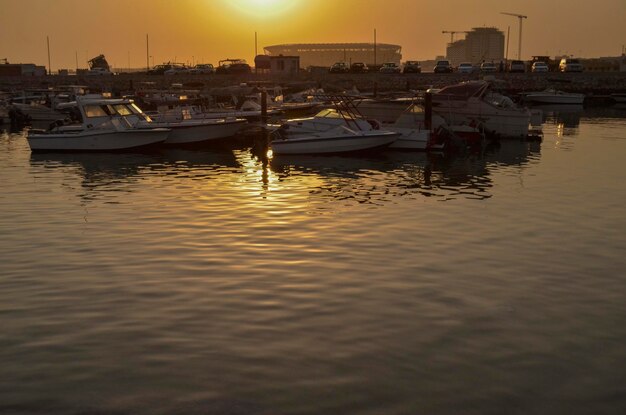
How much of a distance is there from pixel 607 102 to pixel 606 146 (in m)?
44.8

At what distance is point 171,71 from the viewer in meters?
101

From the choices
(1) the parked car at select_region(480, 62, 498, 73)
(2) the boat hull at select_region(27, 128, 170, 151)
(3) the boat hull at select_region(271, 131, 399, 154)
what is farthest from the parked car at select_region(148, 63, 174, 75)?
(3) the boat hull at select_region(271, 131, 399, 154)

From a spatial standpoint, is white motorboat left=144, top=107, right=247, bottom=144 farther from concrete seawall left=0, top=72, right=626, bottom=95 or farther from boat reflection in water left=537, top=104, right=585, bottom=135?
concrete seawall left=0, top=72, right=626, bottom=95

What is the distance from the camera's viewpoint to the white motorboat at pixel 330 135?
33.6 m

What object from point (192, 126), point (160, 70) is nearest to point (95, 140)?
point (192, 126)

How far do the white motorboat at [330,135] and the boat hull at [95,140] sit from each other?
6496mm

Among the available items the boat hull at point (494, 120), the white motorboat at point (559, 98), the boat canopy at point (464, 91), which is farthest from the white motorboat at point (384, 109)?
the white motorboat at point (559, 98)

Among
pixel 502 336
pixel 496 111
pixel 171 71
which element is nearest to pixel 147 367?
pixel 502 336

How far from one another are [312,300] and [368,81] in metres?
81.6

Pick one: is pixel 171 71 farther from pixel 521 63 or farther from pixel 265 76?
pixel 521 63

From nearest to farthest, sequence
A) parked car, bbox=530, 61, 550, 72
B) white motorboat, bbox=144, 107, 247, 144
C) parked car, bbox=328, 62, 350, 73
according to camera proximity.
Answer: white motorboat, bbox=144, 107, 247, 144 < parked car, bbox=530, 61, 550, 72 < parked car, bbox=328, 62, 350, 73

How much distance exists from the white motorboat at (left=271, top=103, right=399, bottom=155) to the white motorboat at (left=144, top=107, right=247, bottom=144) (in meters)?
4.74

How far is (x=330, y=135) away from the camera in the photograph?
111 feet

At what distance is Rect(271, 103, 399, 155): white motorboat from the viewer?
110ft
